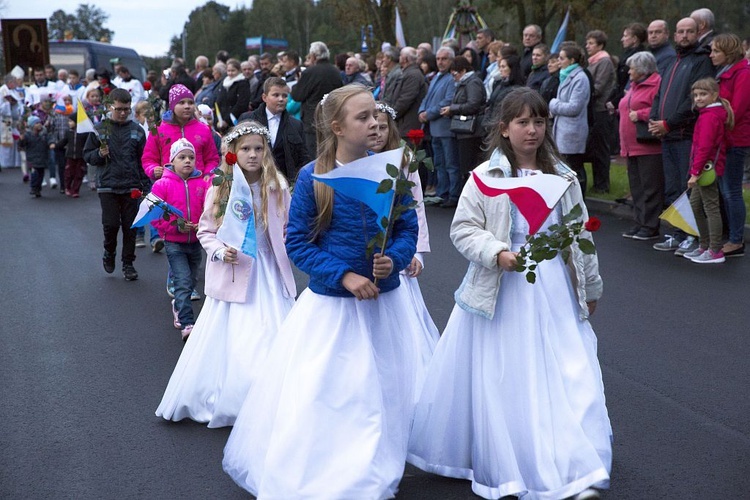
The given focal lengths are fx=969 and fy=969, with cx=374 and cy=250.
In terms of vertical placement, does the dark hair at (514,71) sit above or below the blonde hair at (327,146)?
above

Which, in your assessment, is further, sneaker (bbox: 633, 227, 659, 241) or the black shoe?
sneaker (bbox: 633, 227, 659, 241)

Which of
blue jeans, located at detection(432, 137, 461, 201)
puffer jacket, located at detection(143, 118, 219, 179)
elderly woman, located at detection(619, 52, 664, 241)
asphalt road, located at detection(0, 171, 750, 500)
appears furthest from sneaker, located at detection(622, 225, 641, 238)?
puffer jacket, located at detection(143, 118, 219, 179)

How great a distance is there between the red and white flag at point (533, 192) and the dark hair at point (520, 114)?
0.84 ft

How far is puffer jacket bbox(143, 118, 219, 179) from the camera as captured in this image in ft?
28.0

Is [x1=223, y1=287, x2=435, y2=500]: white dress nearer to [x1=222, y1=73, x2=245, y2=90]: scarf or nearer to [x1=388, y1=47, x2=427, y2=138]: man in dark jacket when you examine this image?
[x1=388, y1=47, x2=427, y2=138]: man in dark jacket

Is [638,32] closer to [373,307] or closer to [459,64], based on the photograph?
[459,64]

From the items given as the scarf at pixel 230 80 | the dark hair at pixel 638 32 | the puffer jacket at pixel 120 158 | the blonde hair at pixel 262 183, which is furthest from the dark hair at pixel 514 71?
the blonde hair at pixel 262 183

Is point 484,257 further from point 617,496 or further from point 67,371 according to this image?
point 67,371

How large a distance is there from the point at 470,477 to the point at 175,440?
171cm

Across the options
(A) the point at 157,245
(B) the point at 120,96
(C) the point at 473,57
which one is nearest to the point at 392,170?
(B) the point at 120,96

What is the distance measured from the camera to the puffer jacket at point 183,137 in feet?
28.0

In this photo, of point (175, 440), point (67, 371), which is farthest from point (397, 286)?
point (67, 371)

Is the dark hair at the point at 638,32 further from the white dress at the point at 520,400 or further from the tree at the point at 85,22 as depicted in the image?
the tree at the point at 85,22

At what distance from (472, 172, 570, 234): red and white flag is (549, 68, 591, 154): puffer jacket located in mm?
8364
